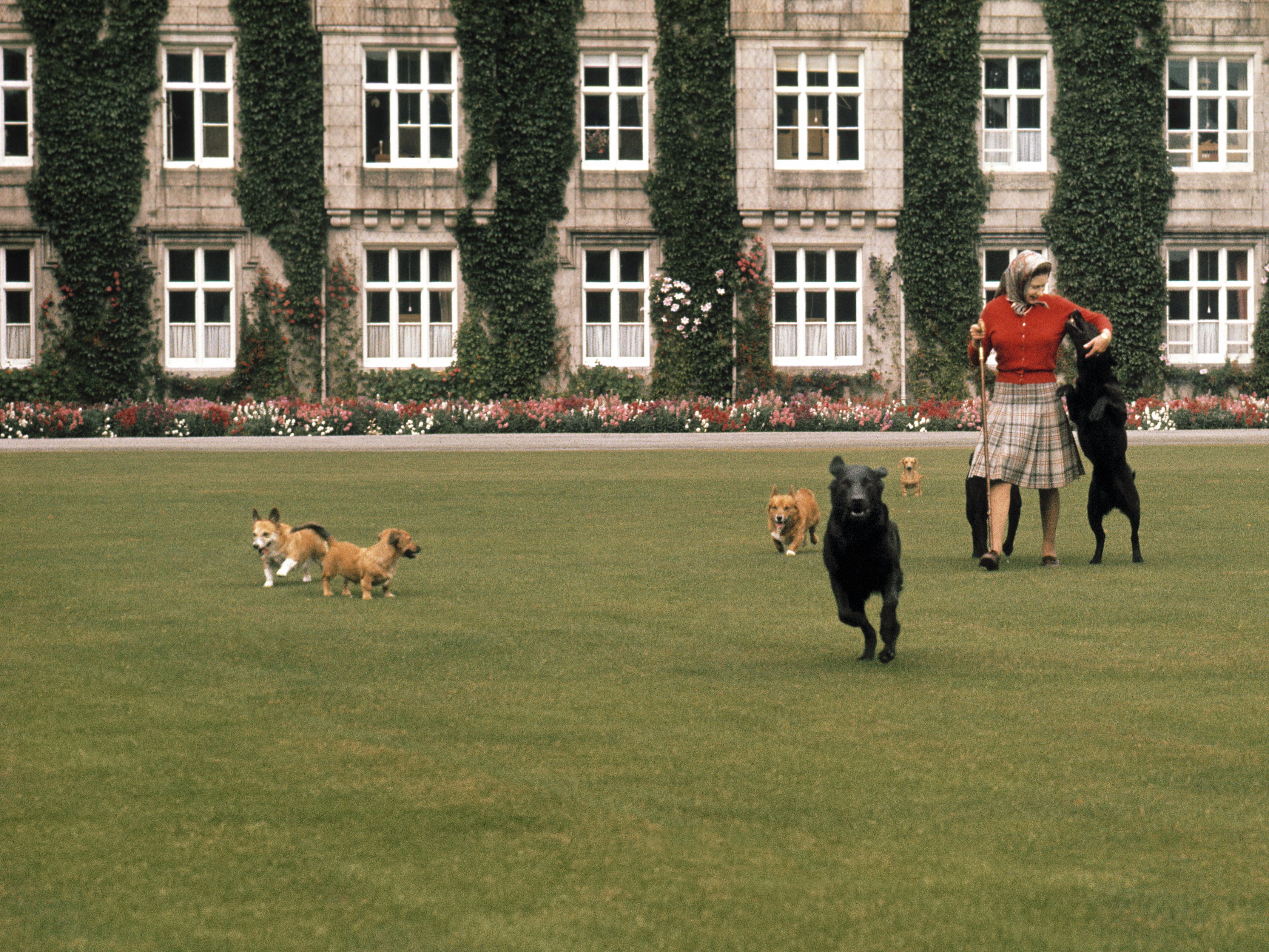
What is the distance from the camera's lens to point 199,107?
1335 inches

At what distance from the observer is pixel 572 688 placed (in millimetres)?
7266

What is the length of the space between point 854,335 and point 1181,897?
31.4 meters

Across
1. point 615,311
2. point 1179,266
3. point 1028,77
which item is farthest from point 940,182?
point 615,311

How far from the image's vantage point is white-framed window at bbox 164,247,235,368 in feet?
112

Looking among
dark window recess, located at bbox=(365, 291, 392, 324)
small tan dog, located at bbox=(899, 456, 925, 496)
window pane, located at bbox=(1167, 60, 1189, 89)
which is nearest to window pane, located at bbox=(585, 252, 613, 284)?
dark window recess, located at bbox=(365, 291, 392, 324)

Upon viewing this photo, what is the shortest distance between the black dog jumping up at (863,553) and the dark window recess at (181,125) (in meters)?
28.1

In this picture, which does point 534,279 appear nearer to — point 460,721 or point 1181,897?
point 460,721

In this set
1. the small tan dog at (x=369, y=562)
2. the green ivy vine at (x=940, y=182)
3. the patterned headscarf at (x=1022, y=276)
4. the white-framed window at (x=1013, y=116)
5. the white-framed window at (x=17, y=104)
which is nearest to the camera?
the small tan dog at (x=369, y=562)

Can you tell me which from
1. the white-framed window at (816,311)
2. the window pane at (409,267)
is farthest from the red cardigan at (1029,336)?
the window pane at (409,267)

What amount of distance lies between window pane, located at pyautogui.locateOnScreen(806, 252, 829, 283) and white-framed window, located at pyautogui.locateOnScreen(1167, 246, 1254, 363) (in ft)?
21.9

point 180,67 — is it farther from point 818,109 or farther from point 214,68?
point 818,109

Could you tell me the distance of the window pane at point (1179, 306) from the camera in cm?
3650

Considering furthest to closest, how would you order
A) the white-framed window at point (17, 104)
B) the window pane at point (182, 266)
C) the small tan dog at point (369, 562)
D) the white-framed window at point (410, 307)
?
1. the white-framed window at point (410, 307)
2. the window pane at point (182, 266)
3. the white-framed window at point (17, 104)
4. the small tan dog at point (369, 562)

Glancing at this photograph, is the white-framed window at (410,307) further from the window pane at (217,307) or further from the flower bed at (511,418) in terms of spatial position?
the window pane at (217,307)
